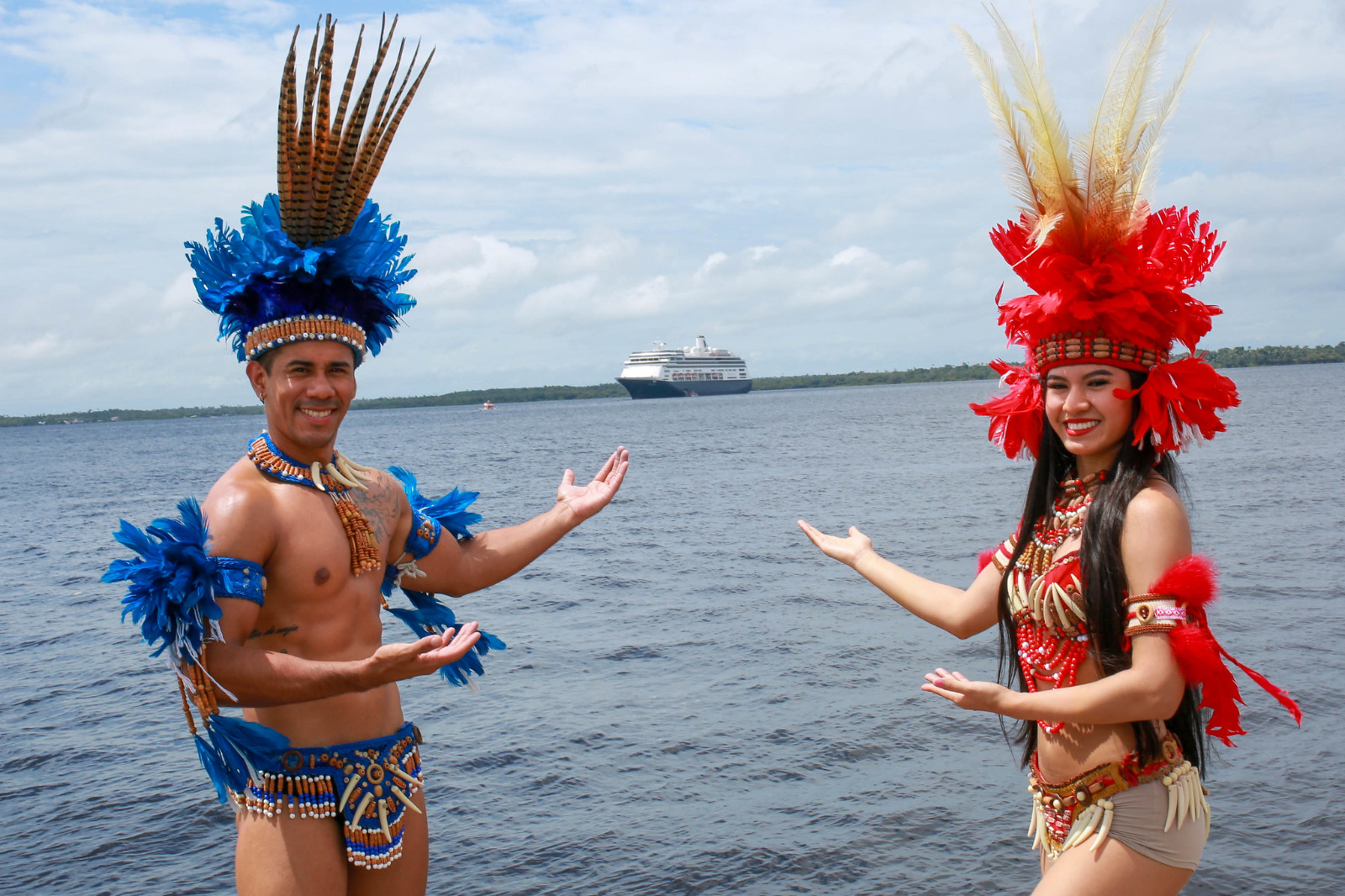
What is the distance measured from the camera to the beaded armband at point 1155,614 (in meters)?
2.93

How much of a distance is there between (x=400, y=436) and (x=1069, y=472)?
90.6 metres

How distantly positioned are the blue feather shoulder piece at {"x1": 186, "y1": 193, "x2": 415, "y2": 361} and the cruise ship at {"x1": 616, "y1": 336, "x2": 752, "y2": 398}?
126988 millimetres

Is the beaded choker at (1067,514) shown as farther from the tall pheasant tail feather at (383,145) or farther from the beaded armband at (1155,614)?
the tall pheasant tail feather at (383,145)

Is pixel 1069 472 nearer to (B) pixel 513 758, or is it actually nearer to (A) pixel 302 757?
(A) pixel 302 757

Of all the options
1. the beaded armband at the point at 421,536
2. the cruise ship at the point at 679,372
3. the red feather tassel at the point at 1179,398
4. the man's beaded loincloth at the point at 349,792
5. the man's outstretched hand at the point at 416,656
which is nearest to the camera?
the man's outstretched hand at the point at 416,656

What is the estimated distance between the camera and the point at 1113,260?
3238 millimetres

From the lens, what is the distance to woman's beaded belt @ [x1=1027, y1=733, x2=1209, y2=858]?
3070 millimetres

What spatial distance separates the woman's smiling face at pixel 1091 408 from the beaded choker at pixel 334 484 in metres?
2.30

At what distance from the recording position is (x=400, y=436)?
9062 centimetres

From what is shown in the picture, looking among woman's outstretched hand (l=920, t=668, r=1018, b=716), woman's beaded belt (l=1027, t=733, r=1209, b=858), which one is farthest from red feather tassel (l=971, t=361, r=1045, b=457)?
woman's beaded belt (l=1027, t=733, r=1209, b=858)

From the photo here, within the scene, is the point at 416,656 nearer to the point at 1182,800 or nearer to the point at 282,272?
the point at 282,272

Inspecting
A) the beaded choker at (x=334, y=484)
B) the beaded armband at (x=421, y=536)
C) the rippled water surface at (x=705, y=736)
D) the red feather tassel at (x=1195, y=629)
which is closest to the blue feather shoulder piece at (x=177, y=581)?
the beaded choker at (x=334, y=484)

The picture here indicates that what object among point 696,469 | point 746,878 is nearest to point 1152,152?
point 746,878

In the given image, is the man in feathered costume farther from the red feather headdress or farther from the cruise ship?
the cruise ship
